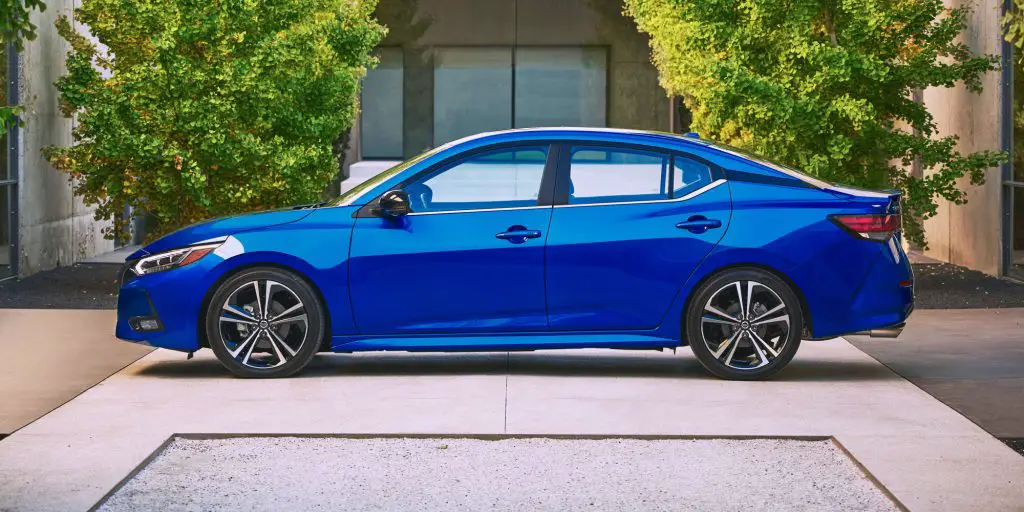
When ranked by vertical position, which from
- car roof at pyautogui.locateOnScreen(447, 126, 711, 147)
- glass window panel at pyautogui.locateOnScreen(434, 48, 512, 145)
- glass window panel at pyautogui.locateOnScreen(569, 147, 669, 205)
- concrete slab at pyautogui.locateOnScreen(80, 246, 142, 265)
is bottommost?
concrete slab at pyautogui.locateOnScreen(80, 246, 142, 265)

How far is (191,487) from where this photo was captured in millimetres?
6910

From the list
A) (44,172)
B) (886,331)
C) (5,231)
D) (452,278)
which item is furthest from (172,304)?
(44,172)

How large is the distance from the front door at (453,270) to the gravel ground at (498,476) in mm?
1924

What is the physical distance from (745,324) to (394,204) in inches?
90.8

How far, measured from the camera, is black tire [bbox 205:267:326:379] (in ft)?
32.4

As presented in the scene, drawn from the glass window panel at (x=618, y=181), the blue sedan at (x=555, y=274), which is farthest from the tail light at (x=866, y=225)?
the glass window panel at (x=618, y=181)

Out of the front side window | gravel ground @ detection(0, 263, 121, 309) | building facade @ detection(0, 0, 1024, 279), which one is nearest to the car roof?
the front side window

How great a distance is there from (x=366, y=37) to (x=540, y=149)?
23.5 ft

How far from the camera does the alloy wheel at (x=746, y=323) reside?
9836 mm

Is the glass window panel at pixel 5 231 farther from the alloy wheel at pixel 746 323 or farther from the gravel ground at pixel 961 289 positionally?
the alloy wheel at pixel 746 323

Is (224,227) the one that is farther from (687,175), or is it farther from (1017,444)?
(1017,444)

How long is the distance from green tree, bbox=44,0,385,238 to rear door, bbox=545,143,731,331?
666cm

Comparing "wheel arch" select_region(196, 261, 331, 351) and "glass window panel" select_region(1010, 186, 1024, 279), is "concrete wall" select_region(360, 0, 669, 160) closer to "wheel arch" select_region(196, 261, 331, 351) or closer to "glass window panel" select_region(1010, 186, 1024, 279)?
"glass window panel" select_region(1010, 186, 1024, 279)

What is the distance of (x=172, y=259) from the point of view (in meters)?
10.1
